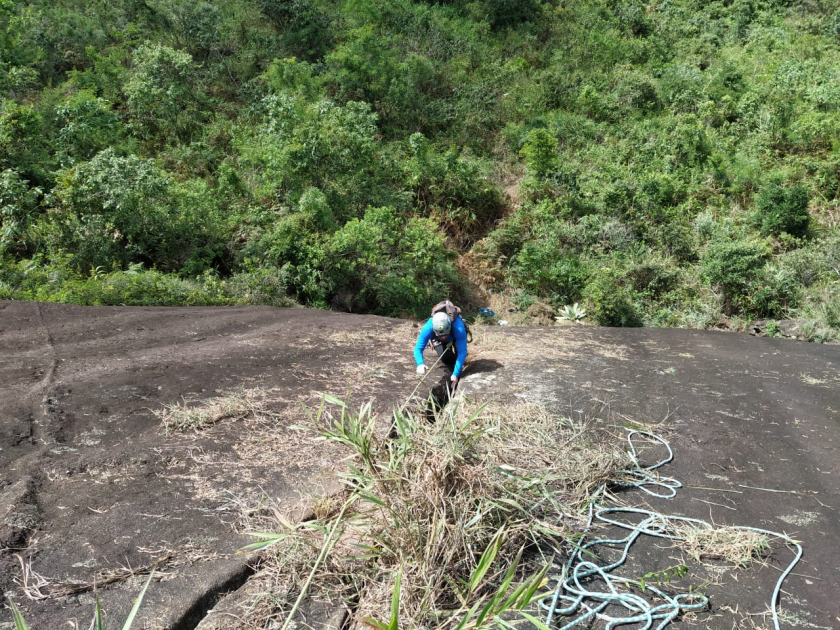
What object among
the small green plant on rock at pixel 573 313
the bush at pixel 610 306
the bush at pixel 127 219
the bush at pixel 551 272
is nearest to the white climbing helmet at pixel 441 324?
the bush at pixel 127 219

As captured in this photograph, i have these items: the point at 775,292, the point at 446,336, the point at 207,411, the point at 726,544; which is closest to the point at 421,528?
the point at 726,544

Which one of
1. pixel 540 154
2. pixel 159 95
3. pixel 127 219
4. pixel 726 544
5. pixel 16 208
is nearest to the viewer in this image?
pixel 726 544

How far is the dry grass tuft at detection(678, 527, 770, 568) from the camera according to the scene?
321 centimetres

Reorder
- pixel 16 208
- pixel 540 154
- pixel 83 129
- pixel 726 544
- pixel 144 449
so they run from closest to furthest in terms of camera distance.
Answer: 1. pixel 726 544
2. pixel 144 449
3. pixel 16 208
4. pixel 83 129
5. pixel 540 154

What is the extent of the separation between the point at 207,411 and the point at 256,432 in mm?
457

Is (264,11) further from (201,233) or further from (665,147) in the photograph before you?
(665,147)

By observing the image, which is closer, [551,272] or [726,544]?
[726,544]

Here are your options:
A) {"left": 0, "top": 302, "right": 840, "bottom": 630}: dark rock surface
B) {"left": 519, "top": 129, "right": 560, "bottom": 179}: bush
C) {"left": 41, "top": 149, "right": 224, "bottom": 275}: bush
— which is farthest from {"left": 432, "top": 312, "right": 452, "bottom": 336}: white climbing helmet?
{"left": 519, "top": 129, "right": 560, "bottom": 179}: bush

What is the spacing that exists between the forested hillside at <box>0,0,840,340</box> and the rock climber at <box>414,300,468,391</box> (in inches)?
177

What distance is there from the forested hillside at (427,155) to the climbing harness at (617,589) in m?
6.78

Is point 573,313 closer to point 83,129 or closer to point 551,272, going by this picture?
point 551,272

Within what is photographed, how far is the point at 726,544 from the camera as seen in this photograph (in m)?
3.26

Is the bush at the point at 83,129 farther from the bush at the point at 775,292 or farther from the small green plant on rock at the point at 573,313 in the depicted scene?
the bush at the point at 775,292

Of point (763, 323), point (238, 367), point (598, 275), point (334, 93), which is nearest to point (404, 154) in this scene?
point (334, 93)
